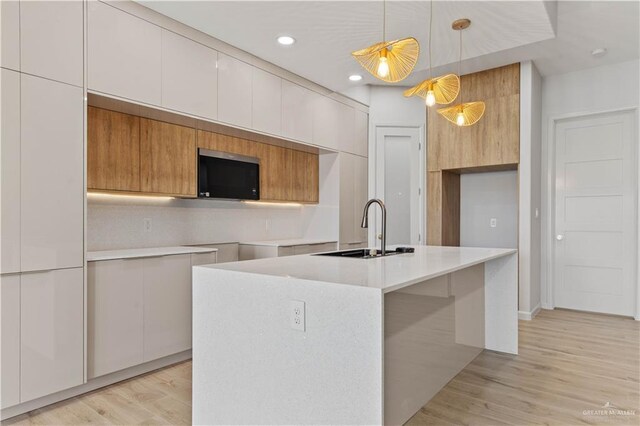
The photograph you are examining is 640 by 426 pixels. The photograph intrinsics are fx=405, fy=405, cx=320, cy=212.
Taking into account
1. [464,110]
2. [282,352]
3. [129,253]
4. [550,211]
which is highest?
[464,110]

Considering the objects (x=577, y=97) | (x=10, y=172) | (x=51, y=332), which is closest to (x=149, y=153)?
(x=10, y=172)

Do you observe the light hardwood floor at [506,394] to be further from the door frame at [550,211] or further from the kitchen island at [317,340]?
the door frame at [550,211]

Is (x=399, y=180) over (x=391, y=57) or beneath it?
beneath

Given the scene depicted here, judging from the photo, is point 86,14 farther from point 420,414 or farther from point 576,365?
point 576,365

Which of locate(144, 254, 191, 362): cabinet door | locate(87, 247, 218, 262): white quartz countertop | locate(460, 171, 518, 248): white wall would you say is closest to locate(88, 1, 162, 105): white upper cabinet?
locate(87, 247, 218, 262): white quartz countertop

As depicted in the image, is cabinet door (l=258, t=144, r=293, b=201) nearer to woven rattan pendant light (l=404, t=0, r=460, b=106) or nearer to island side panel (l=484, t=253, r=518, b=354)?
woven rattan pendant light (l=404, t=0, r=460, b=106)

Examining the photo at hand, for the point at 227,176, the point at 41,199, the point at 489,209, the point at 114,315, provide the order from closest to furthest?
the point at 41,199 < the point at 114,315 < the point at 227,176 < the point at 489,209

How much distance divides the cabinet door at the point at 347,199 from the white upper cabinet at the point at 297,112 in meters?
0.70

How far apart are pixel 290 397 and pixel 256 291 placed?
459 mm

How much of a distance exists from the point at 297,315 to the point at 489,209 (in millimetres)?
4484

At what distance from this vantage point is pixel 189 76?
327 centimetres

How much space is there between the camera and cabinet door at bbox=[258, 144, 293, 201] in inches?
168

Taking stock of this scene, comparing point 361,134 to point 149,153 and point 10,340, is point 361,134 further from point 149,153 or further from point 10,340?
point 10,340

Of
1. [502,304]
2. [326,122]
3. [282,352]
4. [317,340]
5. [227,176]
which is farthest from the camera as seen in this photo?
[326,122]
